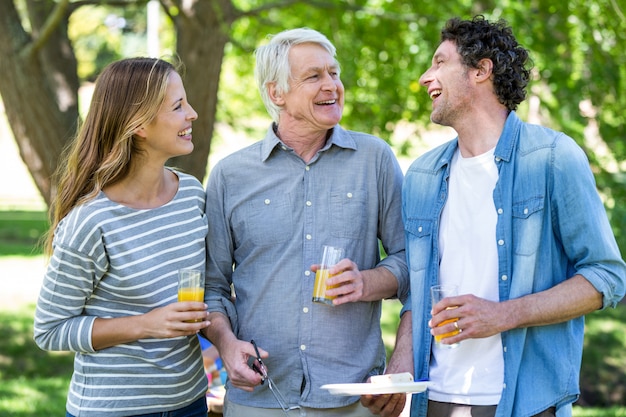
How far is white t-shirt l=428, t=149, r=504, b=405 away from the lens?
3.06 metres

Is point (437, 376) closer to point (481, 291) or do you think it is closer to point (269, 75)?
point (481, 291)

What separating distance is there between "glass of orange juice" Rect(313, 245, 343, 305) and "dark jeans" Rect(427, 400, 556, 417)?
0.55m

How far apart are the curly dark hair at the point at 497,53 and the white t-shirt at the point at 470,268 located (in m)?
0.27

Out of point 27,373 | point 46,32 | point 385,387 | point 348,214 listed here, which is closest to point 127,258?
point 348,214

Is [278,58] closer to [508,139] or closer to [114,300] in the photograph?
[508,139]

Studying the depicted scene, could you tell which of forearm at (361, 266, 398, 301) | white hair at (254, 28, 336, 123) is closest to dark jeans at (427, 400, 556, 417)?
forearm at (361, 266, 398, 301)

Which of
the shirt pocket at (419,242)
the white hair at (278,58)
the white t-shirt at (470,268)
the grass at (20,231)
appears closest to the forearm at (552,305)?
the white t-shirt at (470,268)

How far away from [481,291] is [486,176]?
1.39ft

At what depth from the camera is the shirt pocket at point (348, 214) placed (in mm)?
3504

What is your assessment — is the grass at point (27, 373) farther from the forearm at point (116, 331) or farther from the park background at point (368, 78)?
the forearm at point (116, 331)

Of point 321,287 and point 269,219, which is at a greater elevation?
point 269,219

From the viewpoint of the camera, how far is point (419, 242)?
3.31 m

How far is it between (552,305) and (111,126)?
5.70ft

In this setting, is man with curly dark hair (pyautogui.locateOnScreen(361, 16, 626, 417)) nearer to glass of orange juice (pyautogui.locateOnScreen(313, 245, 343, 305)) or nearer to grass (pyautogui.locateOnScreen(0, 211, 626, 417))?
glass of orange juice (pyautogui.locateOnScreen(313, 245, 343, 305))
